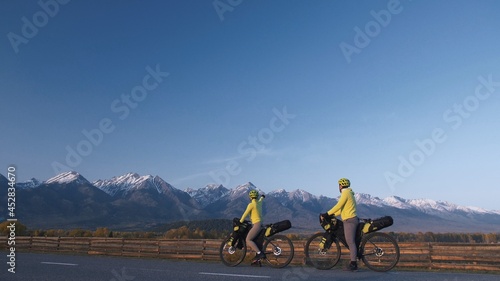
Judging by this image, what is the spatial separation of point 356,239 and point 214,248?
893cm

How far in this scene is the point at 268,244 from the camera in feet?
39.5

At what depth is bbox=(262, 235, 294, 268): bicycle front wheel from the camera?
11.8 meters

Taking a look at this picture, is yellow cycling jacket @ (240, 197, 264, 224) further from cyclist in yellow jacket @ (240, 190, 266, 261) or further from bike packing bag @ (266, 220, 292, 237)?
bike packing bag @ (266, 220, 292, 237)

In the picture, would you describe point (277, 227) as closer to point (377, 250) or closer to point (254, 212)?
point (254, 212)

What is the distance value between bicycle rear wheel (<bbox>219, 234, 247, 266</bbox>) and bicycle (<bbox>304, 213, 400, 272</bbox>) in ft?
9.47

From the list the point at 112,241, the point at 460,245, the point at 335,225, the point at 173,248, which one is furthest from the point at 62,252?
the point at 460,245

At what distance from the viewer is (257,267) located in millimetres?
12031

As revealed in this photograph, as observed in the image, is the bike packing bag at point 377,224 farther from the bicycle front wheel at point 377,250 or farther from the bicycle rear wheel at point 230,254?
the bicycle rear wheel at point 230,254

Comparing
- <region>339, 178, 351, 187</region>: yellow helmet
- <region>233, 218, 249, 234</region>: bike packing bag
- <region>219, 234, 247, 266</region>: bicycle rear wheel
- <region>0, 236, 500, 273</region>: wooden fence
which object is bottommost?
<region>0, 236, 500, 273</region>: wooden fence

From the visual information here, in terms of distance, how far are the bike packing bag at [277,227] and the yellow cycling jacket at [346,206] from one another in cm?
168

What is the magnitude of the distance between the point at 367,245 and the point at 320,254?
53.4 inches

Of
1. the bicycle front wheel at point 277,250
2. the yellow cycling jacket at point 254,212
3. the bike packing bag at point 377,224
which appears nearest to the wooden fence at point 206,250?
the bicycle front wheel at point 277,250

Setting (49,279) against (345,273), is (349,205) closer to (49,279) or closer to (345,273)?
(345,273)

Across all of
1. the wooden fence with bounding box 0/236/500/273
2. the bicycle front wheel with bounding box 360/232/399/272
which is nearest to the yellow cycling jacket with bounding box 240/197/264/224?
the wooden fence with bounding box 0/236/500/273
